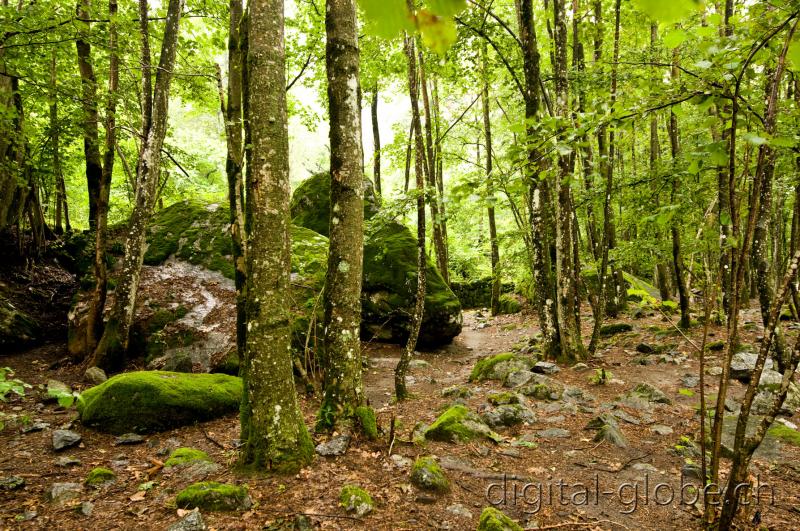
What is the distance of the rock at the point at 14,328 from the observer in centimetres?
750

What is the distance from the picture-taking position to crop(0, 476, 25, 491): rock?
3543 mm

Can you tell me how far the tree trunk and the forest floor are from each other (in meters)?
0.33

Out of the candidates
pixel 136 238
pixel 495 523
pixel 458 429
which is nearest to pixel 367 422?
→ pixel 458 429

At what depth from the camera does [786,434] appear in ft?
15.0

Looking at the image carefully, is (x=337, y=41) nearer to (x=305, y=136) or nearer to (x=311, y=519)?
(x=311, y=519)

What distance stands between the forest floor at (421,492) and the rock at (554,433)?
2 centimetres

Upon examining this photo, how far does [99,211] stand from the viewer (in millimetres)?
7105

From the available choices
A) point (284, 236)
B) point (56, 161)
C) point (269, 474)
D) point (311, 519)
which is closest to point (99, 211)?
point (56, 161)

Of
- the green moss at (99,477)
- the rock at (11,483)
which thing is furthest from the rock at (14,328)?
the green moss at (99,477)

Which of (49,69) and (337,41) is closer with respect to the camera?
(337,41)

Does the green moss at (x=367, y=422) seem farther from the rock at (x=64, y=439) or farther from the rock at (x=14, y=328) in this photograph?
the rock at (x=14, y=328)

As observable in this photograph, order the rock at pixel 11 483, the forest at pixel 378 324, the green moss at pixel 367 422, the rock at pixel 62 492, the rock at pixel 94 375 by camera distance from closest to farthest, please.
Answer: the forest at pixel 378 324
the rock at pixel 62 492
the rock at pixel 11 483
the green moss at pixel 367 422
the rock at pixel 94 375

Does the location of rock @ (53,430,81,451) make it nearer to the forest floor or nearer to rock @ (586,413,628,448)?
the forest floor

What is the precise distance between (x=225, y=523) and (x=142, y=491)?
3.80ft
